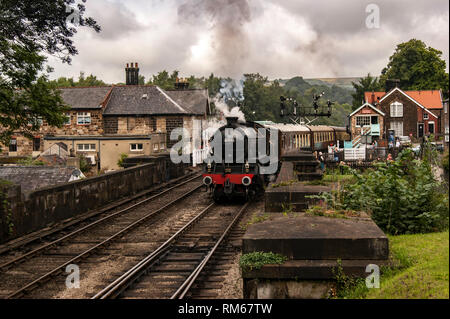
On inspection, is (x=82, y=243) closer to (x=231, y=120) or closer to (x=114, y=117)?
(x=231, y=120)

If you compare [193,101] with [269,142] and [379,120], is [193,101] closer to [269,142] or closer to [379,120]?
[379,120]

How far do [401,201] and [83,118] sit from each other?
39.0 meters

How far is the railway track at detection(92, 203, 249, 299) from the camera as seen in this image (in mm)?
8234

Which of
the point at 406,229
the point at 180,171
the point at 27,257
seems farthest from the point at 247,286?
the point at 180,171

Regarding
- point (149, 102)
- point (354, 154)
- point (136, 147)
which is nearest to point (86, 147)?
point (136, 147)

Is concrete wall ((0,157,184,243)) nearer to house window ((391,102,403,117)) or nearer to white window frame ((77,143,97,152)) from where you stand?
white window frame ((77,143,97,152))

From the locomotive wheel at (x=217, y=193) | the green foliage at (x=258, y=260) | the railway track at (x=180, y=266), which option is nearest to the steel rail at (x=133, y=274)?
the railway track at (x=180, y=266)

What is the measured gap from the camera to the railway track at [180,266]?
823 cm

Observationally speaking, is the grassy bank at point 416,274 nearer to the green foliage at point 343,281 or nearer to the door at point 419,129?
the green foliage at point 343,281

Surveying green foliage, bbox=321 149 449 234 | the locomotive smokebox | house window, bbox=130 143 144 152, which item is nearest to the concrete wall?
the locomotive smokebox

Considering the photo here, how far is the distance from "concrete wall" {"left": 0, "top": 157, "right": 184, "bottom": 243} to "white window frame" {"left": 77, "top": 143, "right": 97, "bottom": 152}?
16.9 m

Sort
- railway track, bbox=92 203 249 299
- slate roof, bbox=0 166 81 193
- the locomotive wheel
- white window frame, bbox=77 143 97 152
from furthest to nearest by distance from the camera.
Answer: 1. white window frame, bbox=77 143 97 152
2. slate roof, bbox=0 166 81 193
3. the locomotive wheel
4. railway track, bbox=92 203 249 299

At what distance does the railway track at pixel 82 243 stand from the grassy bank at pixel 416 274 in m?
6.07

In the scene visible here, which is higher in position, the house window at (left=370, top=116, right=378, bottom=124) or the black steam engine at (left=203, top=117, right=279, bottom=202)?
the house window at (left=370, top=116, right=378, bottom=124)
